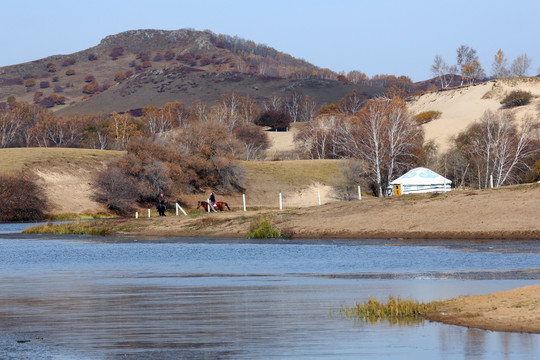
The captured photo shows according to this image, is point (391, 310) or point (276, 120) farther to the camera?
point (276, 120)

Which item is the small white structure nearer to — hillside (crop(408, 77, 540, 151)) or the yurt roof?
the yurt roof

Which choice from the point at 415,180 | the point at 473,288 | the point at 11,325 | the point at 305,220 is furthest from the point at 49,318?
the point at 415,180

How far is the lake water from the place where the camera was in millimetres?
12086

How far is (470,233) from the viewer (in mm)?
35062

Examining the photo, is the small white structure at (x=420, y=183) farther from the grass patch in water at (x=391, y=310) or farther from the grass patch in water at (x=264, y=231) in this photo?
the grass patch in water at (x=391, y=310)

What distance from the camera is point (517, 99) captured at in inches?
5443

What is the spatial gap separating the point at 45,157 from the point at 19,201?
1812 centimetres

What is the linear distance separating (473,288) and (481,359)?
24.5 ft

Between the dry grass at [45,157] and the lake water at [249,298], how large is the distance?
57136 millimetres

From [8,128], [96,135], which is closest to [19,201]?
[96,135]

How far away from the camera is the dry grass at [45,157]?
3511 inches

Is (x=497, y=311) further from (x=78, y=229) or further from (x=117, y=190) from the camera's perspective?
(x=117, y=190)

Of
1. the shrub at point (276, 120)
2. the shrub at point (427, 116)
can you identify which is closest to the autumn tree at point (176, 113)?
the shrub at point (276, 120)

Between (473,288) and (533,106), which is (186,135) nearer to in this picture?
(533,106)
